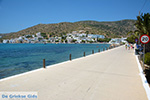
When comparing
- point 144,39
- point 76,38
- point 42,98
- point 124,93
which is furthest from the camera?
point 76,38

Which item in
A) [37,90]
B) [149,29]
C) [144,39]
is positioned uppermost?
[149,29]

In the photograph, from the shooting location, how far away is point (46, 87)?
534 centimetres

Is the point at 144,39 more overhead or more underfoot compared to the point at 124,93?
more overhead

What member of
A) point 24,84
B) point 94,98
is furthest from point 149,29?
point 24,84

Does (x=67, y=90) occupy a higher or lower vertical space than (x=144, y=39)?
lower

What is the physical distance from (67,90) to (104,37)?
186m

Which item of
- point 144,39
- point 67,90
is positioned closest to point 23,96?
point 67,90

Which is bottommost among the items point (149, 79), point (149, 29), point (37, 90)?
point (149, 79)

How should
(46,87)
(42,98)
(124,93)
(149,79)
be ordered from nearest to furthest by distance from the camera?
1. (42,98)
2. (124,93)
3. (46,87)
4. (149,79)

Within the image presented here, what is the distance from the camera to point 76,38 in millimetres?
197625

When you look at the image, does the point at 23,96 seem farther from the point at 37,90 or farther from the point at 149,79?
the point at 149,79

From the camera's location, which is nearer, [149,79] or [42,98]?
[42,98]

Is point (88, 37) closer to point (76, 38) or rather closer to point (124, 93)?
point (76, 38)

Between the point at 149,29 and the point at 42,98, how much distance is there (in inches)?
598
